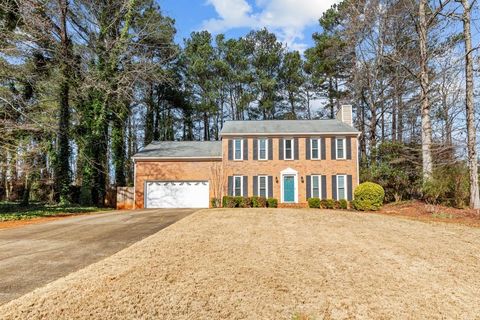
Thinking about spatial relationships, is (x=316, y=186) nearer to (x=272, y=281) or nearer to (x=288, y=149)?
(x=288, y=149)

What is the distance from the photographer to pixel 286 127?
22.6 metres

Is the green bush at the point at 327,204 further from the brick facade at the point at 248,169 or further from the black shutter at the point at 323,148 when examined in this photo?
the black shutter at the point at 323,148

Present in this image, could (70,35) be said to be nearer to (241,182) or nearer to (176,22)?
(176,22)

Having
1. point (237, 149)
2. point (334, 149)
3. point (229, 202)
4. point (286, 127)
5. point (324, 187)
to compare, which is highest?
point (286, 127)

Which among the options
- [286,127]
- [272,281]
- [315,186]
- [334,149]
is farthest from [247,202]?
[272,281]

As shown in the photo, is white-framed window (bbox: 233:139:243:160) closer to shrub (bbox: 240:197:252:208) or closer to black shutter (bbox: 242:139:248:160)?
black shutter (bbox: 242:139:248:160)

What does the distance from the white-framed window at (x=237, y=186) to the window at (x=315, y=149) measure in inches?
194

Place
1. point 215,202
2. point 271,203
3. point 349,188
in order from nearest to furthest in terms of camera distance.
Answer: point 271,203 → point 215,202 → point 349,188

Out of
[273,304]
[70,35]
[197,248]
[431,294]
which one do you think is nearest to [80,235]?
[197,248]

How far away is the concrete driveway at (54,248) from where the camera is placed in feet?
17.7

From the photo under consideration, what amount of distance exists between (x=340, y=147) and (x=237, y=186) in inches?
284

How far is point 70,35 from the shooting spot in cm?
2228

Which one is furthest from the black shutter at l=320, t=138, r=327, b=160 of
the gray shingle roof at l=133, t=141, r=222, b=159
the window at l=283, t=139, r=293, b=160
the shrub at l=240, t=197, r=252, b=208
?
the gray shingle roof at l=133, t=141, r=222, b=159

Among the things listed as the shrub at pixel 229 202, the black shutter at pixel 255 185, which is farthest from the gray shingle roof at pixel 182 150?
the shrub at pixel 229 202
